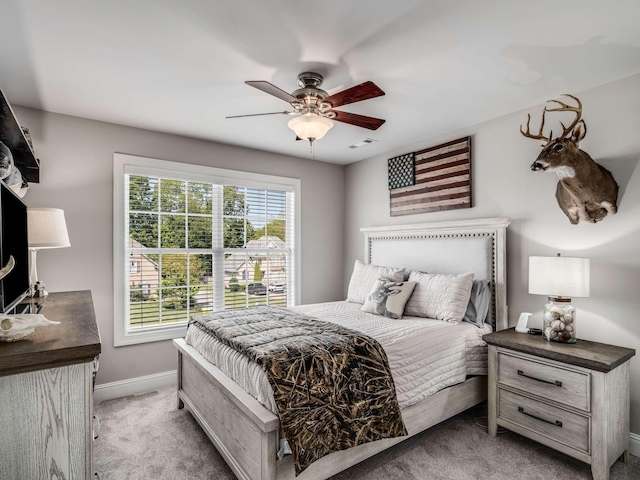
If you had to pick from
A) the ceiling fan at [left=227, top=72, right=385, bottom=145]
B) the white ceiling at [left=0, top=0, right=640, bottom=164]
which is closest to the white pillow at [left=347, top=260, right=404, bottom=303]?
the white ceiling at [left=0, top=0, right=640, bottom=164]

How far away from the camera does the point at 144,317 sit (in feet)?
11.7

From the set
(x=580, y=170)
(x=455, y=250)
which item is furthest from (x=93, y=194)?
(x=580, y=170)

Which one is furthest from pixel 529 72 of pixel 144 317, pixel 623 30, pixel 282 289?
pixel 144 317

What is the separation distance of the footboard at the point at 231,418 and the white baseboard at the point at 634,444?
250 centimetres

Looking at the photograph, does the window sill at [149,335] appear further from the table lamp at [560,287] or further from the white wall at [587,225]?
the table lamp at [560,287]

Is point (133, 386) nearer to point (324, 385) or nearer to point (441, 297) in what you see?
point (324, 385)

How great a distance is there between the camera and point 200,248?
390 cm

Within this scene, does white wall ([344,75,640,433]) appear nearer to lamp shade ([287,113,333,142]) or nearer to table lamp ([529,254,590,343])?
table lamp ([529,254,590,343])

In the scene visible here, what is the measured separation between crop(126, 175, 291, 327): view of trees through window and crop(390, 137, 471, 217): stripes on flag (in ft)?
5.27

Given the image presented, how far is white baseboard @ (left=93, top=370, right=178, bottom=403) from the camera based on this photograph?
10.8ft

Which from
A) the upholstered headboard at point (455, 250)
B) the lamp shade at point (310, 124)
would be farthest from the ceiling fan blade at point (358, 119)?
the upholstered headboard at point (455, 250)

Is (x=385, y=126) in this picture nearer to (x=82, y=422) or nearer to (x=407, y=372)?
(x=407, y=372)

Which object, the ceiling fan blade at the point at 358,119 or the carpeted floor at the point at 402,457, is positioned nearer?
the carpeted floor at the point at 402,457

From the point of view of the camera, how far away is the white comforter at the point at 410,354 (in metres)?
2.12
